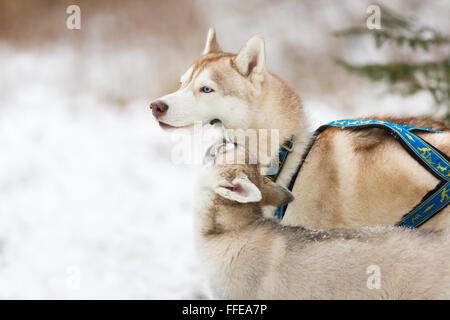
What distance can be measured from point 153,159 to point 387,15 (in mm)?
4765

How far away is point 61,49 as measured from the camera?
9359 mm

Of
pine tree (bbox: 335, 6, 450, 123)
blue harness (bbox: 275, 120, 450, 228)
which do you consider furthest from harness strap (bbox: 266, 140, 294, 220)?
pine tree (bbox: 335, 6, 450, 123)

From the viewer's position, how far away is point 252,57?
107 inches

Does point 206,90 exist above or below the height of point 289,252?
above

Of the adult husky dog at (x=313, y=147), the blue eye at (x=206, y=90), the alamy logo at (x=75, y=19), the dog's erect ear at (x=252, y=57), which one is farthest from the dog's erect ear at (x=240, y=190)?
the alamy logo at (x=75, y=19)

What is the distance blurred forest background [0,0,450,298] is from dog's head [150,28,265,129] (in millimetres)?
4167

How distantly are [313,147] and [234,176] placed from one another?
0.77m

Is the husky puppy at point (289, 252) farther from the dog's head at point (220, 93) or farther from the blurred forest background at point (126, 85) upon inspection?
the blurred forest background at point (126, 85)

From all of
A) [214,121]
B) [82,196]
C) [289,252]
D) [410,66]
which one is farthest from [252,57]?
[82,196]

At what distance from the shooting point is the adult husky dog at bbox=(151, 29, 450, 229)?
243 cm

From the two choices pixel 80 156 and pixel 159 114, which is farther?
pixel 80 156

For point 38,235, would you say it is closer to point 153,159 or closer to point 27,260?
point 27,260

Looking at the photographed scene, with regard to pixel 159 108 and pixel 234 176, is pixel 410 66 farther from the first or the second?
pixel 234 176
